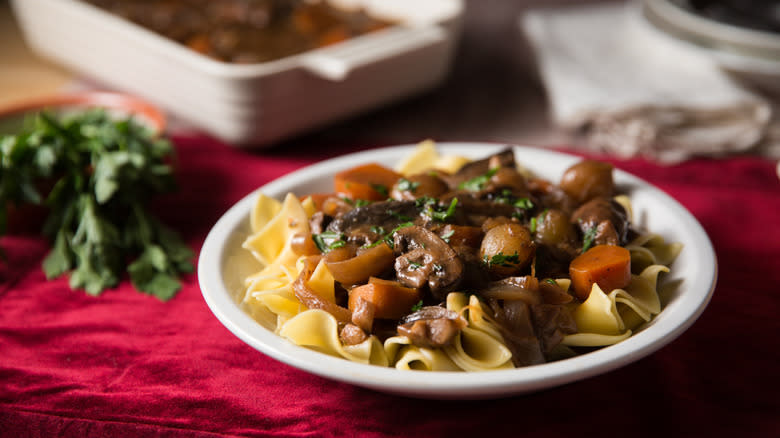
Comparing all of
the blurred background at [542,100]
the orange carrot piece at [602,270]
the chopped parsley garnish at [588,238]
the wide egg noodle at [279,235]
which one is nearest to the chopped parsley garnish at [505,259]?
the orange carrot piece at [602,270]

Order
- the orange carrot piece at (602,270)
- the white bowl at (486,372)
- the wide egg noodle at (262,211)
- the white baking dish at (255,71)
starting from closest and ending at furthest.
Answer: the white bowl at (486,372), the orange carrot piece at (602,270), the wide egg noodle at (262,211), the white baking dish at (255,71)

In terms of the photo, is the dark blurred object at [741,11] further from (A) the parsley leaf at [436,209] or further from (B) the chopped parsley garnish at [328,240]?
(B) the chopped parsley garnish at [328,240]

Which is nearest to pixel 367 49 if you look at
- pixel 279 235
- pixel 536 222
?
pixel 279 235

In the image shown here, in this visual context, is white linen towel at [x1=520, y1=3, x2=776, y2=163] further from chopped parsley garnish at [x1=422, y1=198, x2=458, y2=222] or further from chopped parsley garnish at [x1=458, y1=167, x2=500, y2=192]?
chopped parsley garnish at [x1=422, y1=198, x2=458, y2=222]

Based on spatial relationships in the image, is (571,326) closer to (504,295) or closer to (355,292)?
(504,295)

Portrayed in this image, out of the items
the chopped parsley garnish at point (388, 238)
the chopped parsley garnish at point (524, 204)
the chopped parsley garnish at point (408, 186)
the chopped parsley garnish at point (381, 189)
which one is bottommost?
the chopped parsley garnish at point (381, 189)

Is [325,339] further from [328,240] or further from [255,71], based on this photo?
[255,71]

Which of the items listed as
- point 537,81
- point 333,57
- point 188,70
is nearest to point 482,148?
point 333,57

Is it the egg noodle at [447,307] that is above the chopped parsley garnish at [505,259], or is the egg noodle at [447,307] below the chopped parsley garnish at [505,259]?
below
